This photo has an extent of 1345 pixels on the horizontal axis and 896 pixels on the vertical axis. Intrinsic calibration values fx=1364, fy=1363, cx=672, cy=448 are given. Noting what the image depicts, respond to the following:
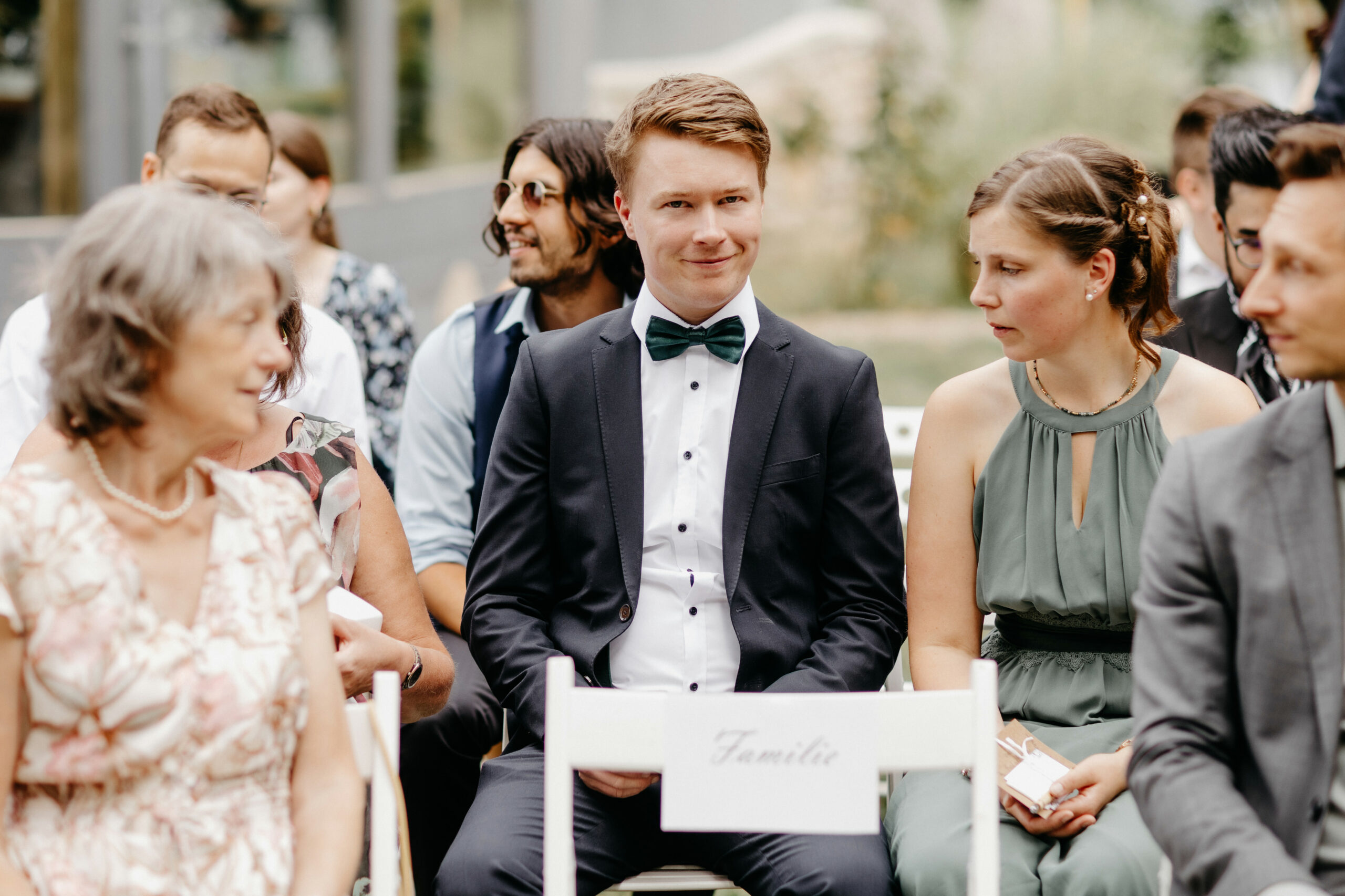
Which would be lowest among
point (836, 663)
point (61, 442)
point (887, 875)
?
point (887, 875)

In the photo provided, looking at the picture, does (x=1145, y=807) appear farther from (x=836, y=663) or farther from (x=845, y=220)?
(x=845, y=220)

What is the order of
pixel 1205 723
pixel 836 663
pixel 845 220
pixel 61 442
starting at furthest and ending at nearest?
pixel 845 220
pixel 836 663
pixel 61 442
pixel 1205 723

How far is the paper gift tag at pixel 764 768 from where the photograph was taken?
214cm

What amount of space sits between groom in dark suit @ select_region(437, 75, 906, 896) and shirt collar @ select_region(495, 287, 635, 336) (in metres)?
0.93

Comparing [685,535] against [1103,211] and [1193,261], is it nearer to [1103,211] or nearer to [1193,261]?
[1103,211]

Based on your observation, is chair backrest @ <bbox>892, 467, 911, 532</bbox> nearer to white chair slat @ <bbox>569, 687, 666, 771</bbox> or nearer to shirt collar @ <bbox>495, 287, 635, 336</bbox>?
shirt collar @ <bbox>495, 287, 635, 336</bbox>

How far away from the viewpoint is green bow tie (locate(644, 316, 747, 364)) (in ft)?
9.48

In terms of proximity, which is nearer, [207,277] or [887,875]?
[207,277]


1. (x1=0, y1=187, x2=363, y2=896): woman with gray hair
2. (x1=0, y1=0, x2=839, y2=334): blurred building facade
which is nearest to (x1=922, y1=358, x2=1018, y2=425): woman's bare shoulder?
(x1=0, y1=187, x2=363, y2=896): woman with gray hair

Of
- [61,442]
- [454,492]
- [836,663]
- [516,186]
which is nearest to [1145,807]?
[836,663]

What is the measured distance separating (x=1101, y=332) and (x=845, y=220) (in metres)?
10.6

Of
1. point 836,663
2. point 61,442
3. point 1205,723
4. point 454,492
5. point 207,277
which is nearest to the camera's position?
point 207,277

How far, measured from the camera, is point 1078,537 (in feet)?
9.23

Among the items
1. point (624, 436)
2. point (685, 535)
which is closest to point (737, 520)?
point (685, 535)
